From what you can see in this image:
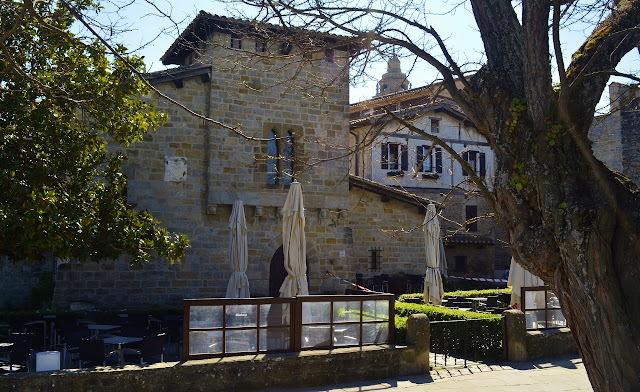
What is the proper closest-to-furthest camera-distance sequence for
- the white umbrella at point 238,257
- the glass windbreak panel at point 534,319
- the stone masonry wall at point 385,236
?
the glass windbreak panel at point 534,319 < the white umbrella at point 238,257 < the stone masonry wall at point 385,236

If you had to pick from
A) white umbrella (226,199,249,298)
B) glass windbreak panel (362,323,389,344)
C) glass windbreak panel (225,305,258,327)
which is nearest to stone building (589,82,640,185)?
white umbrella (226,199,249,298)

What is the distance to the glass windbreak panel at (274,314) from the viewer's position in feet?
30.4

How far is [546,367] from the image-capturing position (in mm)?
10773

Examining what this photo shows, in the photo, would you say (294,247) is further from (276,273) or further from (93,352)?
(276,273)

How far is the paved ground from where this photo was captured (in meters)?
9.12

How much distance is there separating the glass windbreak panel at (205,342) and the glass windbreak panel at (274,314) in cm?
72

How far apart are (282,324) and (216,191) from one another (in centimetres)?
780

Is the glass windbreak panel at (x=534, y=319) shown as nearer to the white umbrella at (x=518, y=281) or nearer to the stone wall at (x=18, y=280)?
the white umbrella at (x=518, y=281)

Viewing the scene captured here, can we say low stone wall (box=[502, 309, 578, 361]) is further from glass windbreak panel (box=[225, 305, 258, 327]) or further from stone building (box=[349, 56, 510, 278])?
stone building (box=[349, 56, 510, 278])

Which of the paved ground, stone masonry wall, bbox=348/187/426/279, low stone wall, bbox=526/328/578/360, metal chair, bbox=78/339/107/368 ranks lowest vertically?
the paved ground

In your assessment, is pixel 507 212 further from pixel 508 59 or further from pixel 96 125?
pixel 96 125

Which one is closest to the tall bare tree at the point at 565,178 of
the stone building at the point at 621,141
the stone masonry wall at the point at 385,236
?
the stone masonry wall at the point at 385,236

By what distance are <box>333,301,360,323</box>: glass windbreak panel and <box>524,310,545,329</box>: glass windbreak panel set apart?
4013mm

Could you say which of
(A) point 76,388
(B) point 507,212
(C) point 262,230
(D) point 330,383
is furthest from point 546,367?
(C) point 262,230
